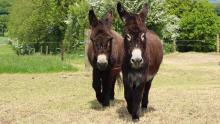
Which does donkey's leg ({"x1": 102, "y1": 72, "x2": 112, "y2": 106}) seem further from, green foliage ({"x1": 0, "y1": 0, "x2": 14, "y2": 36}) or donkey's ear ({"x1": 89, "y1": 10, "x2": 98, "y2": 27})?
green foliage ({"x1": 0, "y1": 0, "x2": 14, "y2": 36})

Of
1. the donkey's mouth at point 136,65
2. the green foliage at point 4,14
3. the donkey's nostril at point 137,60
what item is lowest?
the green foliage at point 4,14

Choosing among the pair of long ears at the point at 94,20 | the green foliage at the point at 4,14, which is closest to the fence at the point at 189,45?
the pair of long ears at the point at 94,20

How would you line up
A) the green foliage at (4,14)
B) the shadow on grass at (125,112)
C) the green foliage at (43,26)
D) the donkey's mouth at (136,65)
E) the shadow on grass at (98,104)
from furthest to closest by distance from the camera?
the green foliage at (4,14) → the green foliage at (43,26) → the shadow on grass at (98,104) → the shadow on grass at (125,112) → the donkey's mouth at (136,65)

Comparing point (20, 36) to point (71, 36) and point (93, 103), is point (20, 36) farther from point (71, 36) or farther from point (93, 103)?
point (93, 103)

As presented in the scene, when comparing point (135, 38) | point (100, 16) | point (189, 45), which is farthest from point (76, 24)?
point (135, 38)

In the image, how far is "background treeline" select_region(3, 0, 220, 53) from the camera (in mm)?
32500

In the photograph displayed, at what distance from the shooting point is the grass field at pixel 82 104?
8961 mm

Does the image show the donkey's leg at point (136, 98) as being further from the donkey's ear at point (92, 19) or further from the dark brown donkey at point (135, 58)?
the donkey's ear at point (92, 19)

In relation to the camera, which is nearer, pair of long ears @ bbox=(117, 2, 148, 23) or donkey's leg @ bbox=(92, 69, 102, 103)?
pair of long ears @ bbox=(117, 2, 148, 23)

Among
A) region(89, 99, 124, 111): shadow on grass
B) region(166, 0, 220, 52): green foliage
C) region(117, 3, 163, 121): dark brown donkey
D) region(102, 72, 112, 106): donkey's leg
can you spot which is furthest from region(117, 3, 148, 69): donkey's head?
region(166, 0, 220, 52): green foliage

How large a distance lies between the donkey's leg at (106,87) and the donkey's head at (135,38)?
1605 mm

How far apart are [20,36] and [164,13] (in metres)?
18.1

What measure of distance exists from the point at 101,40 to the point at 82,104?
1980 millimetres

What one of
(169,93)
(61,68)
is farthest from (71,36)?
(169,93)
